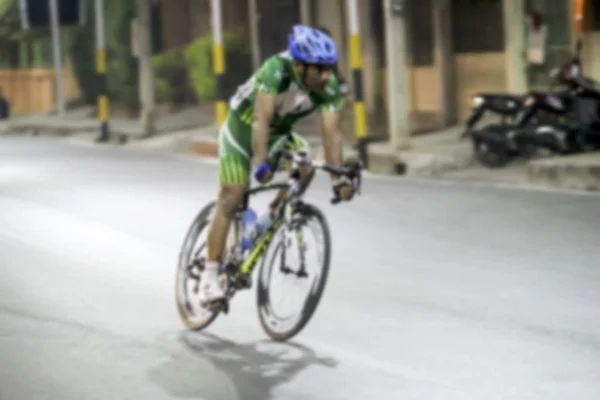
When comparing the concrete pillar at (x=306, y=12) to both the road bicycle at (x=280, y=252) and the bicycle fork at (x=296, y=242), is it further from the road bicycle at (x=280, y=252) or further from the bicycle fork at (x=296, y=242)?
the bicycle fork at (x=296, y=242)

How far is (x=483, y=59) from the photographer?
81.4 feet

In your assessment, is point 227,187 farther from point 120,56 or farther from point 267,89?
point 120,56

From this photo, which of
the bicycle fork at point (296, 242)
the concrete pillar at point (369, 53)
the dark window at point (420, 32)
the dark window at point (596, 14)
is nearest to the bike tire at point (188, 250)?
the bicycle fork at point (296, 242)

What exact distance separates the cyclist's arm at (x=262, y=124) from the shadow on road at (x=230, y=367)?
44.0 inches

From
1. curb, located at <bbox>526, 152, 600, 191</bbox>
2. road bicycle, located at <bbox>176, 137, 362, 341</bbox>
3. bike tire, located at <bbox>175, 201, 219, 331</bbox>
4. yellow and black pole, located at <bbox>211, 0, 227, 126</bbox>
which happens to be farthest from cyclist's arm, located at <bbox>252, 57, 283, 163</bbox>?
yellow and black pole, located at <bbox>211, 0, 227, 126</bbox>

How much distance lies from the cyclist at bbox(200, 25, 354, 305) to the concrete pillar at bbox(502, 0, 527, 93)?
1406 centimetres

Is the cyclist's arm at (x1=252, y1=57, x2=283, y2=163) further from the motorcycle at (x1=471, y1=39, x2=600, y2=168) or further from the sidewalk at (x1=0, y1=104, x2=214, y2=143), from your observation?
the sidewalk at (x1=0, y1=104, x2=214, y2=143)

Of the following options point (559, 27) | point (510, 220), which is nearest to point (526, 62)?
point (559, 27)

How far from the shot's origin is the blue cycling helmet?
8367mm

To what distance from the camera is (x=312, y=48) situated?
838 centimetres

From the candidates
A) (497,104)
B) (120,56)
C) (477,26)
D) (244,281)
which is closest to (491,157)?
(497,104)

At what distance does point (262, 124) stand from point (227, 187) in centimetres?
60

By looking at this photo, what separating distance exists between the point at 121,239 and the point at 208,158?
10823 mm

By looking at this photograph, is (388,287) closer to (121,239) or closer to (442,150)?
(121,239)
